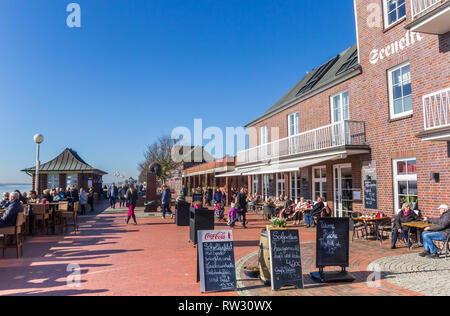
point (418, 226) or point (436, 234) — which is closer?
point (436, 234)

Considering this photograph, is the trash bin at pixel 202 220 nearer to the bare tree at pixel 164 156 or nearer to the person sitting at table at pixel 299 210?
the person sitting at table at pixel 299 210

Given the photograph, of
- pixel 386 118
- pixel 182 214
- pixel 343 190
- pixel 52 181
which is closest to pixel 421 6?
pixel 386 118

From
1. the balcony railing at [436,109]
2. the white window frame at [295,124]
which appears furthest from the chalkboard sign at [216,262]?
the white window frame at [295,124]

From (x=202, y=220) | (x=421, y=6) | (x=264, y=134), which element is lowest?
(x=202, y=220)

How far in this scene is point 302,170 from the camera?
16031 millimetres

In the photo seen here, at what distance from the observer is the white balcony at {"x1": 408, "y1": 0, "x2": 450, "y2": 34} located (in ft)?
25.9

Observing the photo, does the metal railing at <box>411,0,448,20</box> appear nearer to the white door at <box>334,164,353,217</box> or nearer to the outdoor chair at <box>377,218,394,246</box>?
the white door at <box>334,164,353,217</box>

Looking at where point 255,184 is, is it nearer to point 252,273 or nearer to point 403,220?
point 403,220

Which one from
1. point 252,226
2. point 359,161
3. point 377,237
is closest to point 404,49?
point 359,161

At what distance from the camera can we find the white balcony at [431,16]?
7.90 metres

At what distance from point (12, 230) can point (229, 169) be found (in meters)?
18.8

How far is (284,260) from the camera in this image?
17.7 feet

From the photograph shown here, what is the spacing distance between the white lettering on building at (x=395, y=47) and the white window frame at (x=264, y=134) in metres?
9.63

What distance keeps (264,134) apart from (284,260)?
16.3 meters
